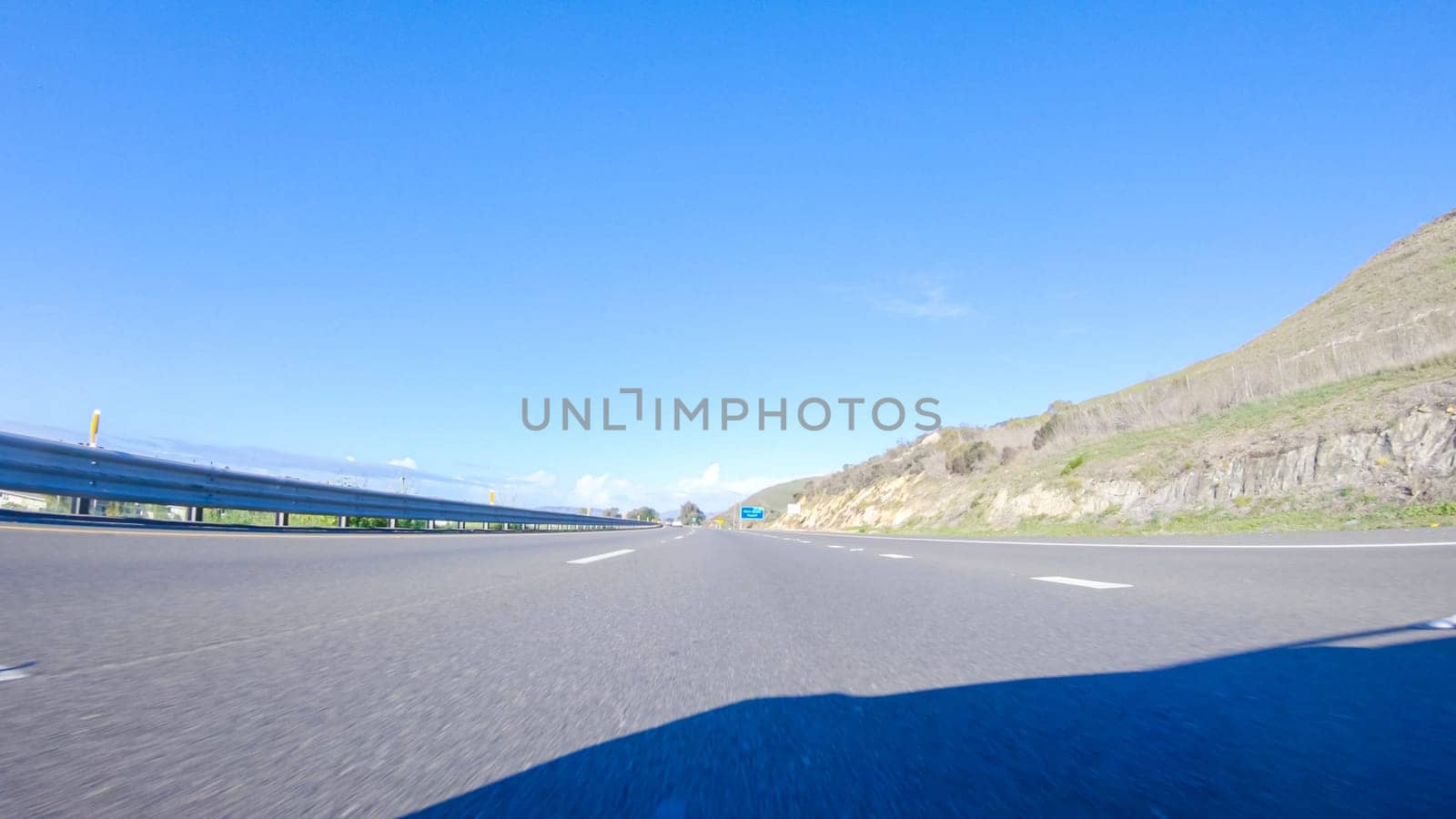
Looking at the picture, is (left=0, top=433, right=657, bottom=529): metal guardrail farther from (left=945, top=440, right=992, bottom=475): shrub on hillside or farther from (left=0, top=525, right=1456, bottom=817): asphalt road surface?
(left=945, top=440, right=992, bottom=475): shrub on hillside

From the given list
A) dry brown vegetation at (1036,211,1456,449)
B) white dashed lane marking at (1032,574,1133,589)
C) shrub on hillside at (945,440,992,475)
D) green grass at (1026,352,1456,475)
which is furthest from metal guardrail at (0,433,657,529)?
shrub on hillside at (945,440,992,475)

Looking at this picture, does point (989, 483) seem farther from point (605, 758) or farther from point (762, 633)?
point (605, 758)

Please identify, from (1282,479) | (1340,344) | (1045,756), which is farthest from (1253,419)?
(1045,756)

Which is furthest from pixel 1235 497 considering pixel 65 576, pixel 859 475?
pixel 859 475

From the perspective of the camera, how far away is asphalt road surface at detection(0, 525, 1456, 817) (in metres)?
1.45

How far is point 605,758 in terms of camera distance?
1.68 meters

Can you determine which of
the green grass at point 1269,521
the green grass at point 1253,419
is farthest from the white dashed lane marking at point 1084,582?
the green grass at point 1253,419

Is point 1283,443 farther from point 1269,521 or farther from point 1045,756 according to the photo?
point 1045,756

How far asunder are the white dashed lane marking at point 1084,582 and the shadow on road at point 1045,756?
296 cm

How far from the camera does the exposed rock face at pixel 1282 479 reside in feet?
40.5

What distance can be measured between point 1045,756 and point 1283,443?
17743mm

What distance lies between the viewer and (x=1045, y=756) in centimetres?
169

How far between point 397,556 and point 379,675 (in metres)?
6.55

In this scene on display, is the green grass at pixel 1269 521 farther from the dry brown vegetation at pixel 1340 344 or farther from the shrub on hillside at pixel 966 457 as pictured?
the shrub on hillside at pixel 966 457
